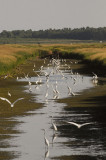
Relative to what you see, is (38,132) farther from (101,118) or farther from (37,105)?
(37,105)

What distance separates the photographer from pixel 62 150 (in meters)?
25.6

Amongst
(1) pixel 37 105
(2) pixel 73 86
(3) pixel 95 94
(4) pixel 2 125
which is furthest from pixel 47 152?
(2) pixel 73 86

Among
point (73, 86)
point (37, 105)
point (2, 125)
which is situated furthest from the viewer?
point (73, 86)

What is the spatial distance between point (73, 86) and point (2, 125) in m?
24.4

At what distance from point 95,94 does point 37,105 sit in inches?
324

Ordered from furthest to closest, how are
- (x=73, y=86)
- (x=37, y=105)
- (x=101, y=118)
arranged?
(x=73, y=86) < (x=37, y=105) < (x=101, y=118)

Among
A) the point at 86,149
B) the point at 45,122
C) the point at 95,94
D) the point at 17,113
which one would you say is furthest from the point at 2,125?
the point at 95,94

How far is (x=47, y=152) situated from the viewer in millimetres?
25266

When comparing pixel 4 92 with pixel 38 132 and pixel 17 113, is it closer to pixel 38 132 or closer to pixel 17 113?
pixel 17 113

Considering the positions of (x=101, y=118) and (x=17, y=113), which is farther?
(x=17, y=113)

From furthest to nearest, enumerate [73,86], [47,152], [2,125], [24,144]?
[73,86] → [2,125] → [24,144] → [47,152]

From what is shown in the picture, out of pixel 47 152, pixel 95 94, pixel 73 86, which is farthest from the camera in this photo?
pixel 73 86

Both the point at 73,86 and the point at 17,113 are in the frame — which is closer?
the point at 17,113

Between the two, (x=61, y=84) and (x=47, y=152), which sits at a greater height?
(x=47, y=152)
